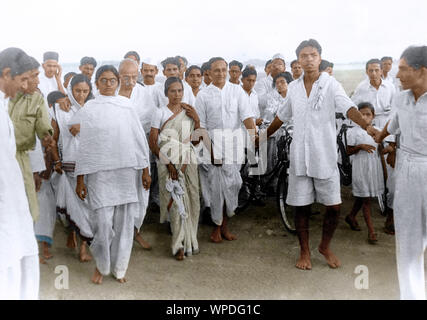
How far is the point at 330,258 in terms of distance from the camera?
3.84 m

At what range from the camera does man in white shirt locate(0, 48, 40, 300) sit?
2.72 metres

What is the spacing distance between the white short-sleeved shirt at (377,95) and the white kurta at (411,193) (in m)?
2.02

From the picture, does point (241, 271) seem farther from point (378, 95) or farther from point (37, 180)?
point (378, 95)

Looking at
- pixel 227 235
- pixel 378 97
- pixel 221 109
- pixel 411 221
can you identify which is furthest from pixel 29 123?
pixel 378 97

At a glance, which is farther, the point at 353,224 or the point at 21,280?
the point at 353,224

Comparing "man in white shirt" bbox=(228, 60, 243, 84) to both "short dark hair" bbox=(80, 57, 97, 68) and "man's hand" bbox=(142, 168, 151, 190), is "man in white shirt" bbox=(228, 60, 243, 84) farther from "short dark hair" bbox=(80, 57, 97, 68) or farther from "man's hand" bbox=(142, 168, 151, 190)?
"man's hand" bbox=(142, 168, 151, 190)

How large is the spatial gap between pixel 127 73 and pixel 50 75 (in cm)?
63

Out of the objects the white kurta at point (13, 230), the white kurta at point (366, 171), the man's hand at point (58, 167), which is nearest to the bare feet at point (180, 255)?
the man's hand at point (58, 167)

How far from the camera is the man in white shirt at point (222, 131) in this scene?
4.38 metres

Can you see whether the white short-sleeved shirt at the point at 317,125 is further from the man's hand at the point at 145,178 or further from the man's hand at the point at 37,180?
the man's hand at the point at 37,180

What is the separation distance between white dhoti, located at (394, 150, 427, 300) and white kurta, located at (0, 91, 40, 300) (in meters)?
2.46

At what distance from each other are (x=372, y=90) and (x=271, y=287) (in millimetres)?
2834
